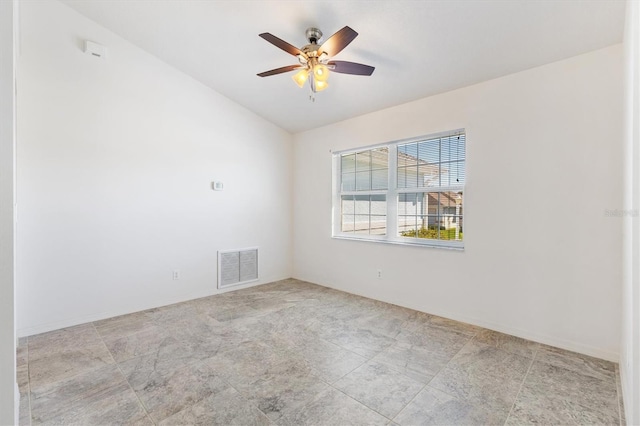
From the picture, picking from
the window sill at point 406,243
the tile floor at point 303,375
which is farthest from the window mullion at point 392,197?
the tile floor at point 303,375

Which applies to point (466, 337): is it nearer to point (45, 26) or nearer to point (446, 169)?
point (446, 169)

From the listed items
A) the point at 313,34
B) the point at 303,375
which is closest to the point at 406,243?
the point at 303,375

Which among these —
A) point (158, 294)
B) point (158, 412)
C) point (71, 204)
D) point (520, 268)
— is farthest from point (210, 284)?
point (520, 268)

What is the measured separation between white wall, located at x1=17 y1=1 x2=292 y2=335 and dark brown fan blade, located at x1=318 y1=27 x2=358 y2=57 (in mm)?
2464

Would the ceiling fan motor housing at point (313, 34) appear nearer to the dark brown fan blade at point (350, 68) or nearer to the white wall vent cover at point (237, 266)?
the dark brown fan blade at point (350, 68)

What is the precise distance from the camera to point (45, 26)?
302 centimetres

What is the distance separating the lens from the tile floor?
183 centimetres

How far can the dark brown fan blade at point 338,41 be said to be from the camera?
7.15ft

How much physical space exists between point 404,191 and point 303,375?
2.62 metres

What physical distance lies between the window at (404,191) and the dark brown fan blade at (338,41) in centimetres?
177

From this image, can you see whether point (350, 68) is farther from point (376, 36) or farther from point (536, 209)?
point (536, 209)

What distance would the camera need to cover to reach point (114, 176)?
346 centimetres

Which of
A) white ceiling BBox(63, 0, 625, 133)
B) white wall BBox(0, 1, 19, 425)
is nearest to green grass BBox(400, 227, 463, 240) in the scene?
white ceiling BBox(63, 0, 625, 133)

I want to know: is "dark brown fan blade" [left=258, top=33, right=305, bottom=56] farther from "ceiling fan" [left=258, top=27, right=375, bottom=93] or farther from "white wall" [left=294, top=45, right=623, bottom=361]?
"white wall" [left=294, top=45, right=623, bottom=361]
